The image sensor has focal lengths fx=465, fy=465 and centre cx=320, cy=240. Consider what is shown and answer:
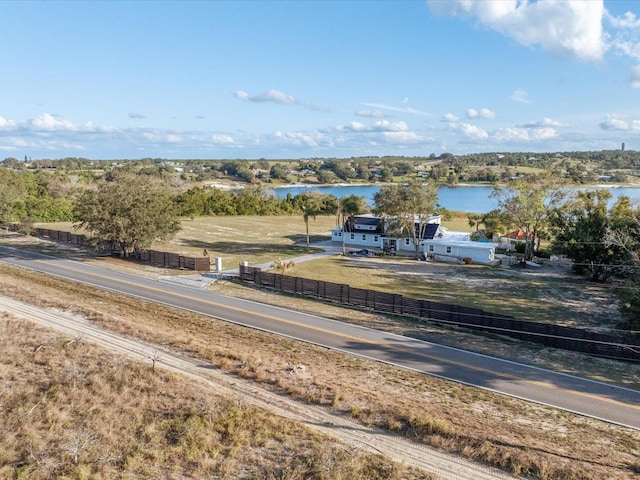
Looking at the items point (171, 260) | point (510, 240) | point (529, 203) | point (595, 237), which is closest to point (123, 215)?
point (171, 260)

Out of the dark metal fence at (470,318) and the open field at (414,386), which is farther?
the dark metal fence at (470,318)

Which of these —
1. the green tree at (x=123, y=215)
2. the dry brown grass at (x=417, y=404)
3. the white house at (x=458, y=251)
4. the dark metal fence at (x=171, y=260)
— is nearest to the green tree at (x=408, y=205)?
the white house at (x=458, y=251)

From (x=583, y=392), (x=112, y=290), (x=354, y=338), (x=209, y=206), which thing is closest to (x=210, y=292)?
(x=112, y=290)

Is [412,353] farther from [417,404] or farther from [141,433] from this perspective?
[141,433]

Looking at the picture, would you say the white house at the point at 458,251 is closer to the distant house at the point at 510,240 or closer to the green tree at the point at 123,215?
the distant house at the point at 510,240

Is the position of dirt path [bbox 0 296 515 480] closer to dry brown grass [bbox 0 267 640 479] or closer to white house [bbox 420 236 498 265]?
dry brown grass [bbox 0 267 640 479]

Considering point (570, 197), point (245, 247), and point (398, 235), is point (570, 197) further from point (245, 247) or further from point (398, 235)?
point (245, 247)

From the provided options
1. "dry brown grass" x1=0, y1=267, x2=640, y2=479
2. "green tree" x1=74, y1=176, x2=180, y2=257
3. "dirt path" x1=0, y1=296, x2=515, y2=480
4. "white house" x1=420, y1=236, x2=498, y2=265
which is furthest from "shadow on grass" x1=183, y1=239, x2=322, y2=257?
"dirt path" x1=0, y1=296, x2=515, y2=480
